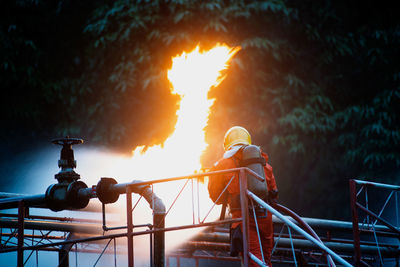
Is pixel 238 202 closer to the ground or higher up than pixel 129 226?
higher up

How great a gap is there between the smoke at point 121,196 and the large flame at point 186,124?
67 cm

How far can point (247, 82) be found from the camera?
51.4ft

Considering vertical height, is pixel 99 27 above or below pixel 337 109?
above

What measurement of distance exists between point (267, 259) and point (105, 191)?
2880 mm

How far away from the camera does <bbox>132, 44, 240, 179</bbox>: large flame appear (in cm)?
916

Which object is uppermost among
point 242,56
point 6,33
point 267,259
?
point 6,33

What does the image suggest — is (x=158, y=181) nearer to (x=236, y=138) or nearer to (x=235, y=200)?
(x=235, y=200)

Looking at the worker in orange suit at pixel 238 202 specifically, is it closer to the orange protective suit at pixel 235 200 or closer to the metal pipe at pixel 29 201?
the orange protective suit at pixel 235 200

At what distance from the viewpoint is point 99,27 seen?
1564cm

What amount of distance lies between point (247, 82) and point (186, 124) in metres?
6.96

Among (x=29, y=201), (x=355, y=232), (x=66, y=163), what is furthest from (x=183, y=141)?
(x=355, y=232)

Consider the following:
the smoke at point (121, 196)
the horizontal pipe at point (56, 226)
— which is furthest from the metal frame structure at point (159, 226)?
the smoke at point (121, 196)

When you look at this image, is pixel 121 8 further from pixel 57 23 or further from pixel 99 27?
pixel 57 23

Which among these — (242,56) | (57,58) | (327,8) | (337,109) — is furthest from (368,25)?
(57,58)
